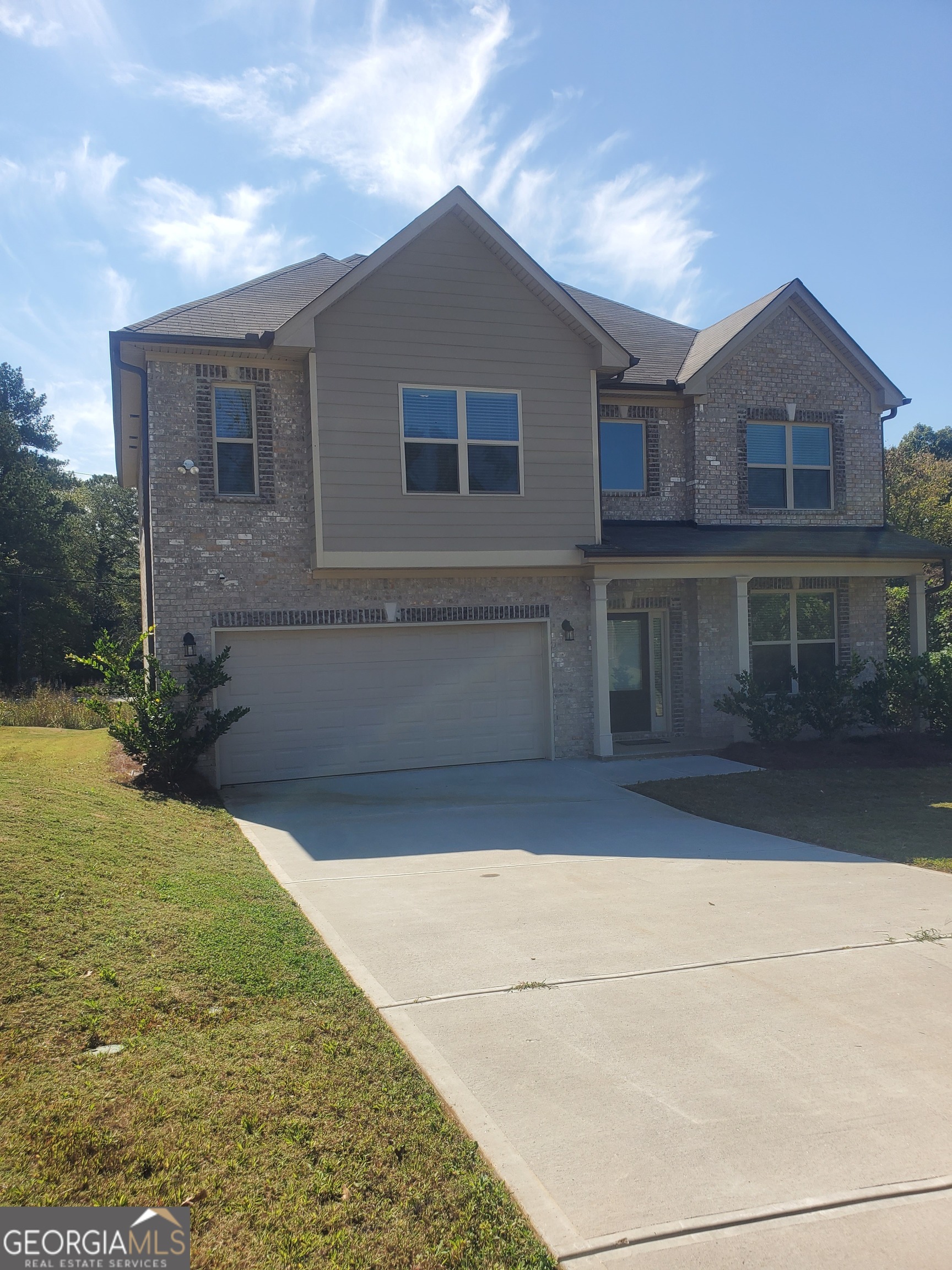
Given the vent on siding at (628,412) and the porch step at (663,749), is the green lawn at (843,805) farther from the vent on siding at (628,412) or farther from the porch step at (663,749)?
the vent on siding at (628,412)

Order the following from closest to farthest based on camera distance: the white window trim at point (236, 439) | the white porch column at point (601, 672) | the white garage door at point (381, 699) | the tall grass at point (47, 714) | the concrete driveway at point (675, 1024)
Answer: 1. the concrete driveway at point (675, 1024)
2. the white window trim at point (236, 439)
3. the white garage door at point (381, 699)
4. the white porch column at point (601, 672)
5. the tall grass at point (47, 714)

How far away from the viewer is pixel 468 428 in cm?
1372

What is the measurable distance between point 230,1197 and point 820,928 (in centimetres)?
472

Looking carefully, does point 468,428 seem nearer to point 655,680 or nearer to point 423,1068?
point 655,680

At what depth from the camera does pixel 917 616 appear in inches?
640

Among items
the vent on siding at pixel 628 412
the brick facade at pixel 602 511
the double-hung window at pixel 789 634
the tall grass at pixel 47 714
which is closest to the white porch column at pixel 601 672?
the brick facade at pixel 602 511

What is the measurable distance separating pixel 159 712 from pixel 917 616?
41.9ft

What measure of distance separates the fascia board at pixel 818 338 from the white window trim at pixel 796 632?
83.6 inches

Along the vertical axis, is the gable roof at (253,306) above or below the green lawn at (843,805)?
above

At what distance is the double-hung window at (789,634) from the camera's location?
16297mm

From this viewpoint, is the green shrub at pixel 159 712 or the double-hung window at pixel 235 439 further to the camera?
the double-hung window at pixel 235 439

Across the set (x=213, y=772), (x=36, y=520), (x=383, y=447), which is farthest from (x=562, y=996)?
(x=36, y=520)

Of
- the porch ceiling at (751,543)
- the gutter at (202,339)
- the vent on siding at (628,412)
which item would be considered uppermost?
the gutter at (202,339)

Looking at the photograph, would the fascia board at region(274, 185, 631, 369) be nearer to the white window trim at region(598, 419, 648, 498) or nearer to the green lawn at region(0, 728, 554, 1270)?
the white window trim at region(598, 419, 648, 498)
